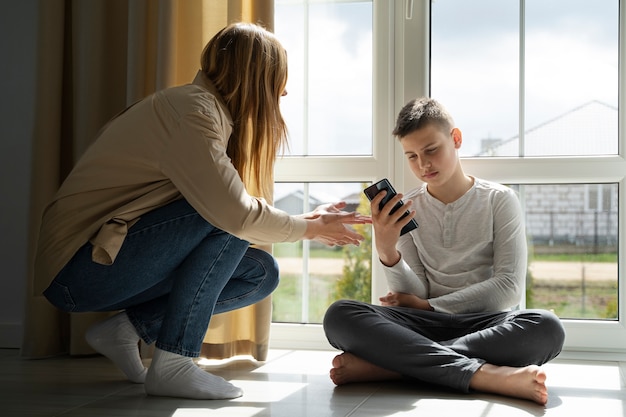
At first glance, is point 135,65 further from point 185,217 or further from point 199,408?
point 199,408

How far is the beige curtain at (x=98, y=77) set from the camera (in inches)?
97.3

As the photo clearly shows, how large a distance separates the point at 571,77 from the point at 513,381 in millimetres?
1195

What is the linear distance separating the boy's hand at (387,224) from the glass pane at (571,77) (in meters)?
0.65

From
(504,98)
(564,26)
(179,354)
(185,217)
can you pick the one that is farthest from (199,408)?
(564,26)

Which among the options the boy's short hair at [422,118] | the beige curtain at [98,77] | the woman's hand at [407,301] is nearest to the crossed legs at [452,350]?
the woman's hand at [407,301]

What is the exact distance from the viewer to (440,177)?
2363mm

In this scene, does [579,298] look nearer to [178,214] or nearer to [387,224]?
[387,224]

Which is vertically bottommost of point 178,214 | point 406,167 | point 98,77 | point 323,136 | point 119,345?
point 119,345

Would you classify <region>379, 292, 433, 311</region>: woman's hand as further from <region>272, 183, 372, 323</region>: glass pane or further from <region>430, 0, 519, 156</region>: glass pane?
<region>430, 0, 519, 156</region>: glass pane

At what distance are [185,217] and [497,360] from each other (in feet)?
2.91

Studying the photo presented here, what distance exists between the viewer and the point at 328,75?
273cm

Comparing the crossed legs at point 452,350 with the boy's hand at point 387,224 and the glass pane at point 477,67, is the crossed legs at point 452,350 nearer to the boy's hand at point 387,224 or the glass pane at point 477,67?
the boy's hand at point 387,224

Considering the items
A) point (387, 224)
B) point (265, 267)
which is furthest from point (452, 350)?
point (265, 267)

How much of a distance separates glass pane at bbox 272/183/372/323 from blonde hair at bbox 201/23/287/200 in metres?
0.69
